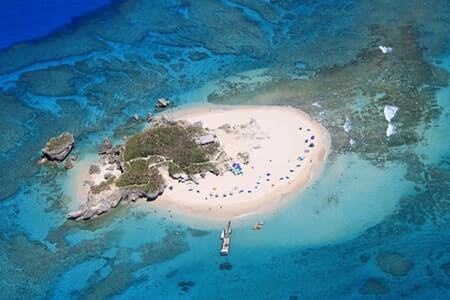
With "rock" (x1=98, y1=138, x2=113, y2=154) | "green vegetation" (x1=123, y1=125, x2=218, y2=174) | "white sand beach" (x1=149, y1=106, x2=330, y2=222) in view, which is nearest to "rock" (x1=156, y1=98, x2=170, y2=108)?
"white sand beach" (x1=149, y1=106, x2=330, y2=222)

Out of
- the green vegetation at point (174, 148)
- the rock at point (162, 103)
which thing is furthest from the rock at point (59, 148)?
the rock at point (162, 103)

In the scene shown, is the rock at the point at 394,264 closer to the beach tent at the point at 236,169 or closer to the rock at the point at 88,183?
the beach tent at the point at 236,169

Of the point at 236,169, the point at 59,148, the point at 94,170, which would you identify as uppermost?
the point at 59,148

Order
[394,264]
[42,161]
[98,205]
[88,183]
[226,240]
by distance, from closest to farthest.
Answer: [394,264]
[226,240]
[98,205]
[88,183]
[42,161]

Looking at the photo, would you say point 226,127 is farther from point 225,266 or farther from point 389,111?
point 225,266

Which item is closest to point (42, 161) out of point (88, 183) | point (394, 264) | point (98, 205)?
point (88, 183)

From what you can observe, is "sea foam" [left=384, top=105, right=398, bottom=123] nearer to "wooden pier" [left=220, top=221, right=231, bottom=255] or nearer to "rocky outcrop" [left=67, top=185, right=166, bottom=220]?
"wooden pier" [left=220, top=221, right=231, bottom=255]

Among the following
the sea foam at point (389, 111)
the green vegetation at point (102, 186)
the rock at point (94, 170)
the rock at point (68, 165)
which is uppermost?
the sea foam at point (389, 111)

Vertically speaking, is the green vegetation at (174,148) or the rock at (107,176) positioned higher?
the green vegetation at (174,148)
